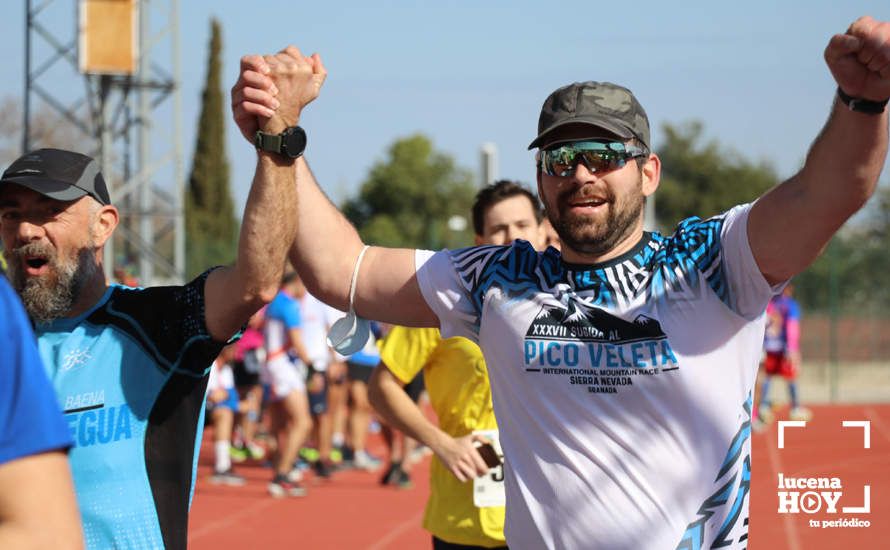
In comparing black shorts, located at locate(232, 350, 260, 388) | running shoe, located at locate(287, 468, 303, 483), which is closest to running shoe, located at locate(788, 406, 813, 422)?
black shorts, located at locate(232, 350, 260, 388)

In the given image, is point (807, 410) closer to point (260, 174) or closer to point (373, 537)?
point (373, 537)

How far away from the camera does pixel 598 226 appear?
10.6 feet

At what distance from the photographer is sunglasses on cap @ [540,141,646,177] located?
330cm

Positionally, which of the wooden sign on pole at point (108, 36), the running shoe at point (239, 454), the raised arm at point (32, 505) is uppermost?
the wooden sign on pole at point (108, 36)

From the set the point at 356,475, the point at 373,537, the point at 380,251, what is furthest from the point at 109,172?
the point at 380,251

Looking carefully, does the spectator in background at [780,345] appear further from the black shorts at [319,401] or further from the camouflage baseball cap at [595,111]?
the camouflage baseball cap at [595,111]

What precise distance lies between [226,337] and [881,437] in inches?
544

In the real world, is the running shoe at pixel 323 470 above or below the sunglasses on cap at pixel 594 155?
below

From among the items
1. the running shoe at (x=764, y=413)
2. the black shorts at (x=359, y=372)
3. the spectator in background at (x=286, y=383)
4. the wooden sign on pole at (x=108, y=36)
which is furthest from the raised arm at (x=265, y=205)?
the running shoe at (x=764, y=413)

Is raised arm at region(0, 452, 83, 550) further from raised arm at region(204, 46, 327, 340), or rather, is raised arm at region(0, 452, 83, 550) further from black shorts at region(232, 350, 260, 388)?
black shorts at region(232, 350, 260, 388)

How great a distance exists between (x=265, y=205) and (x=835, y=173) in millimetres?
1448

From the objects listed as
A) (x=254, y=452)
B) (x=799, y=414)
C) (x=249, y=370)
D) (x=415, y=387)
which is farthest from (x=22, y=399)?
(x=799, y=414)

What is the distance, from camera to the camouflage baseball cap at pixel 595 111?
3316mm

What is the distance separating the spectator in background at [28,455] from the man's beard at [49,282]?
1334mm
